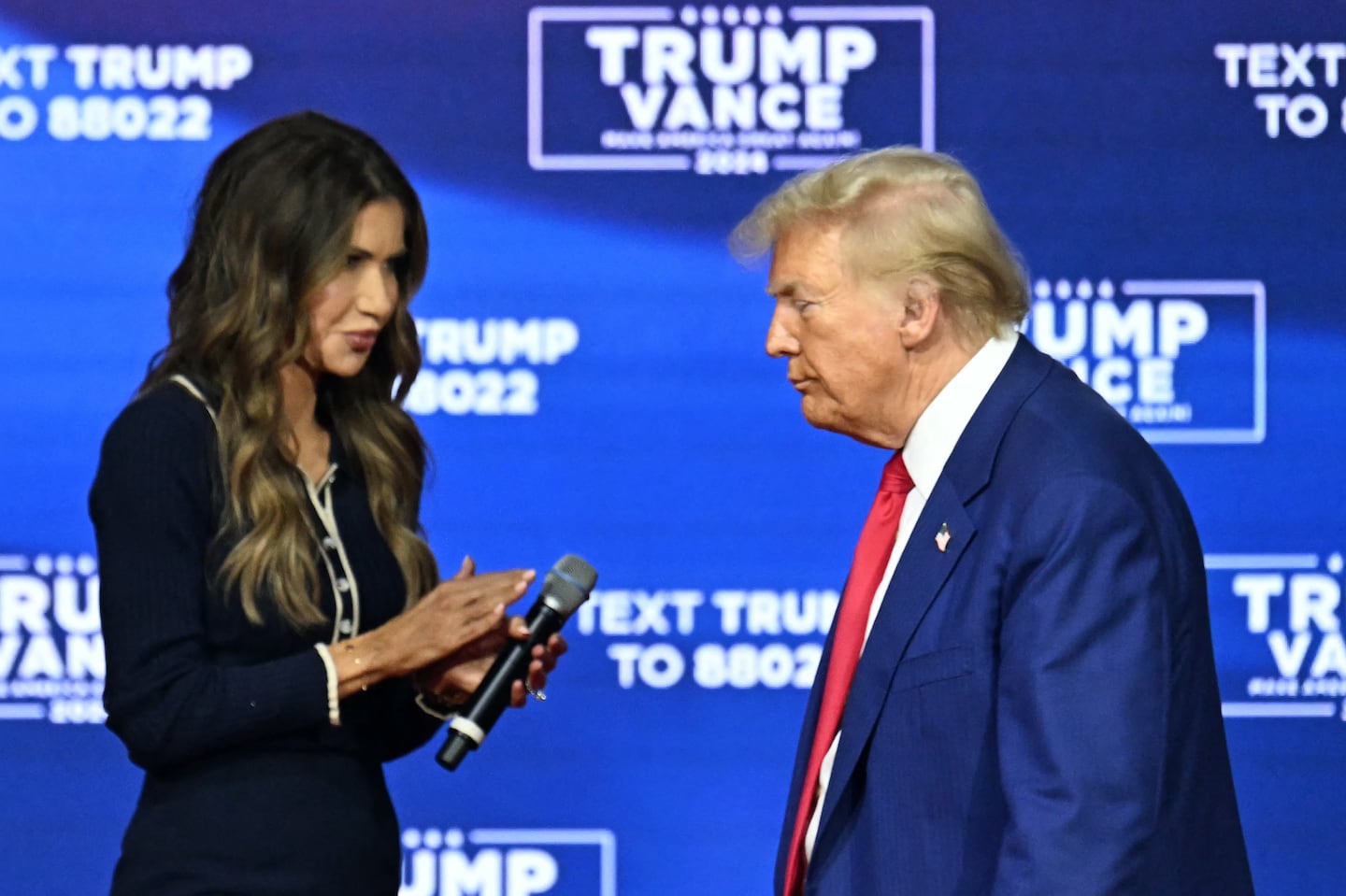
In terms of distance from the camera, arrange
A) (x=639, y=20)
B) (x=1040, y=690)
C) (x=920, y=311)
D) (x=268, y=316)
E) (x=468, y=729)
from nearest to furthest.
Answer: (x=1040, y=690)
(x=920, y=311)
(x=468, y=729)
(x=268, y=316)
(x=639, y=20)

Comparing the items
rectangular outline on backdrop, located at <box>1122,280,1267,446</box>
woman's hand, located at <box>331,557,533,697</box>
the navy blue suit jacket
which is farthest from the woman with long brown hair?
rectangular outline on backdrop, located at <box>1122,280,1267,446</box>

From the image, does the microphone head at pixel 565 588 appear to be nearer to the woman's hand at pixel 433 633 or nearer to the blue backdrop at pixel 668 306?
the woman's hand at pixel 433 633

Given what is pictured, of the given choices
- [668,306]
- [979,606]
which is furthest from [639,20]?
[979,606]

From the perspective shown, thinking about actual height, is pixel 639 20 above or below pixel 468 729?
above

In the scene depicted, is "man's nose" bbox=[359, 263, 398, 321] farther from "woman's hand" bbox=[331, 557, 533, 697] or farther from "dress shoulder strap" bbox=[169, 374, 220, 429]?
"woman's hand" bbox=[331, 557, 533, 697]

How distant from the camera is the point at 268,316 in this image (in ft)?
7.16

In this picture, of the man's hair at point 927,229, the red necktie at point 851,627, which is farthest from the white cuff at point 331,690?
the man's hair at point 927,229

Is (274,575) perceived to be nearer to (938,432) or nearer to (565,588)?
(565,588)

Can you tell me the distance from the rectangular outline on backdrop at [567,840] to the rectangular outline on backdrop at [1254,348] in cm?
135

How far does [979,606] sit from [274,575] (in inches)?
34.9

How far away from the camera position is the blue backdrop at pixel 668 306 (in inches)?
133

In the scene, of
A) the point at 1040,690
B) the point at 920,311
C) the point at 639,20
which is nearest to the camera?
the point at 1040,690

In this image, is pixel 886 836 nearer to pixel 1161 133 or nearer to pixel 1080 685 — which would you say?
pixel 1080 685

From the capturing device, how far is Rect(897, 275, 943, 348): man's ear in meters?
1.87
